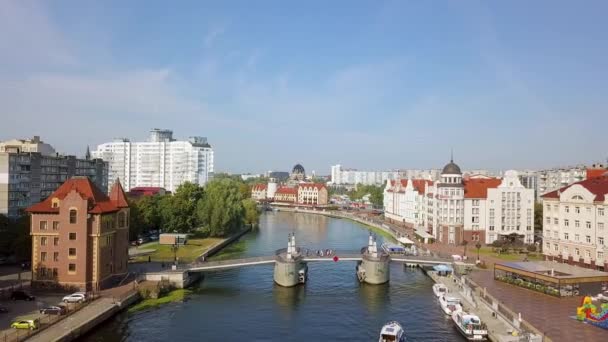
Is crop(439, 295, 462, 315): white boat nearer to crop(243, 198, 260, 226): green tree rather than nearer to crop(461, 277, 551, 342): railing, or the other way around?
crop(461, 277, 551, 342): railing

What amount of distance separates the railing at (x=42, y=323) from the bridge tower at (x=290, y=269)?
928 inches

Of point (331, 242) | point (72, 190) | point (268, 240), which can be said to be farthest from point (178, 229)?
point (72, 190)

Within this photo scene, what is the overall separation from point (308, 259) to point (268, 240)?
42.6 m

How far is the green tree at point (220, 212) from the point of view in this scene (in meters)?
107

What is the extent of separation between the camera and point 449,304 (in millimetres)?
55656

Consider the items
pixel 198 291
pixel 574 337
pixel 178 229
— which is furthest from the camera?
pixel 178 229

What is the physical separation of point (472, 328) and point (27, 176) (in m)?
82.8

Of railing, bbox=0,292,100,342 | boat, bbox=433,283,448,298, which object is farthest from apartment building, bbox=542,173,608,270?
railing, bbox=0,292,100,342

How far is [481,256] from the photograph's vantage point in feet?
285

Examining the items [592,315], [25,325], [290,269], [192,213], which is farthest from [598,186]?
[192,213]

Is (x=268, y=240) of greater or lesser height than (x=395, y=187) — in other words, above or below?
below

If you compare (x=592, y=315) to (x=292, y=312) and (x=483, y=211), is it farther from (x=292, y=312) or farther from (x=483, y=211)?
(x=483, y=211)

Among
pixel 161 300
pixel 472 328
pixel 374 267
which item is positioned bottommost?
pixel 161 300

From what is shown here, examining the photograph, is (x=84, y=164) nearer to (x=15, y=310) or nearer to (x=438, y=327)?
(x=15, y=310)
